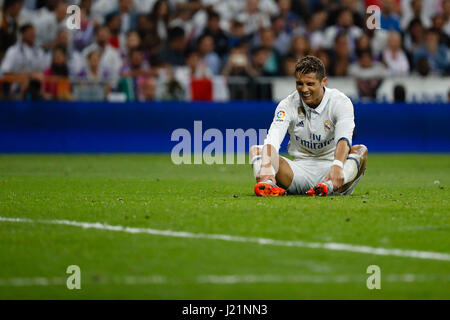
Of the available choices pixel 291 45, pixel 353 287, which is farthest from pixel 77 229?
pixel 291 45

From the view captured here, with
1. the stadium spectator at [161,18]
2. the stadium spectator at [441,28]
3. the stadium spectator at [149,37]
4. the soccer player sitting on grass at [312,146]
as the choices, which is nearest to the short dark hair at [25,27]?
the stadium spectator at [149,37]

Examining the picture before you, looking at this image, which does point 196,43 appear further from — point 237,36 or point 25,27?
point 25,27

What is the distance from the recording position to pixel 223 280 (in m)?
5.38

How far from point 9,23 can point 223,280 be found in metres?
16.2

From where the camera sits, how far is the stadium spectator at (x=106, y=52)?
2020 centimetres

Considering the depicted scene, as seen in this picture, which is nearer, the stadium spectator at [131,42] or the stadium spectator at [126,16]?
the stadium spectator at [131,42]

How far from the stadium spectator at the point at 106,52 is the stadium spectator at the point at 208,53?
6.29 ft

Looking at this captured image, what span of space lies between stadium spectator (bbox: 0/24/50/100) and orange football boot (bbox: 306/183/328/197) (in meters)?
10.9

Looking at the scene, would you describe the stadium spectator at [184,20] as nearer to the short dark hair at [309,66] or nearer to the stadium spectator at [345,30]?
the stadium spectator at [345,30]

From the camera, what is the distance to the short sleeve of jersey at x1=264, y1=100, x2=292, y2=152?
379 inches

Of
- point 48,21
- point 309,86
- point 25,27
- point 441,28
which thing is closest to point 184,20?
point 48,21

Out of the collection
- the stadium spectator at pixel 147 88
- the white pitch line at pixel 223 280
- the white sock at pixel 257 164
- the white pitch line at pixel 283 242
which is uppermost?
the stadium spectator at pixel 147 88

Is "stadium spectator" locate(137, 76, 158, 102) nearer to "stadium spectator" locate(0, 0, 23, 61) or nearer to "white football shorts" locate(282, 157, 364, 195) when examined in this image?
"stadium spectator" locate(0, 0, 23, 61)

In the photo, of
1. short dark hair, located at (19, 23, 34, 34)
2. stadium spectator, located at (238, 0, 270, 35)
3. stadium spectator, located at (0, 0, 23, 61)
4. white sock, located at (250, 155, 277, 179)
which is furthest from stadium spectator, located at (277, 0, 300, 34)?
white sock, located at (250, 155, 277, 179)
